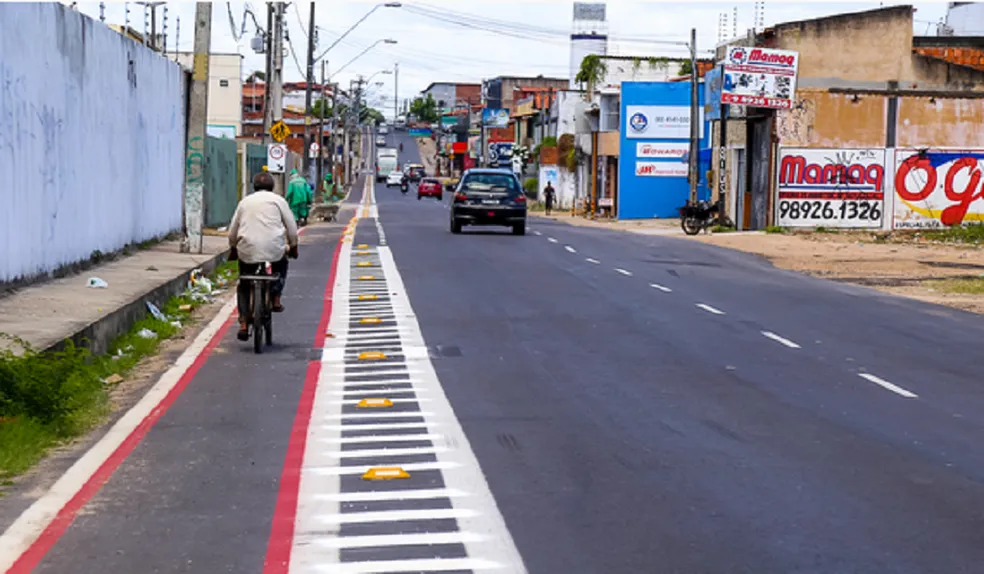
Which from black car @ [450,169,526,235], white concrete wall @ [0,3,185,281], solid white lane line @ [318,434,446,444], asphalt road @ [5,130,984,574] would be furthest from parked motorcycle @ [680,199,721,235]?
solid white lane line @ [318,434,446,444]

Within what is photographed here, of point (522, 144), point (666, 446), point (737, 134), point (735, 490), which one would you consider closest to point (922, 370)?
point (666, 446)

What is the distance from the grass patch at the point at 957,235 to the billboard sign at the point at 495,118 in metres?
87.1

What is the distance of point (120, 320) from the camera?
1570 centimetres

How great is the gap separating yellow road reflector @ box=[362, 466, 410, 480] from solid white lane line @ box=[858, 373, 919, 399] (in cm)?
510

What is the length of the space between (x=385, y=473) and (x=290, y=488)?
0.63 meters

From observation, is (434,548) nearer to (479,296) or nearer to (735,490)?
(735,490)

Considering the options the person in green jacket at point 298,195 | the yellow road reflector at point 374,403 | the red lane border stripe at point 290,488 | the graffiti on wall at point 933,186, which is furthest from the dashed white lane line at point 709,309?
the graffiti on wall at point 933,186

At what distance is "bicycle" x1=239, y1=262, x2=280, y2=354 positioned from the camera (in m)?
14.2

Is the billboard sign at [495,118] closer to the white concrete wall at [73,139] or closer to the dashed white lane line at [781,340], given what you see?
the white concrete wall at [73,139]

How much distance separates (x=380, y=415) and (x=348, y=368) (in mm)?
2593

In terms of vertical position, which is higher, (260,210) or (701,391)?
(260,210)

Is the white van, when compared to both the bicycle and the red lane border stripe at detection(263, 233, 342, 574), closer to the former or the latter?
the bicycle

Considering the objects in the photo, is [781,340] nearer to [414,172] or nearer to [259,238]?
[259,238]

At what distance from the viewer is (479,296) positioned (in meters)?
20.3
